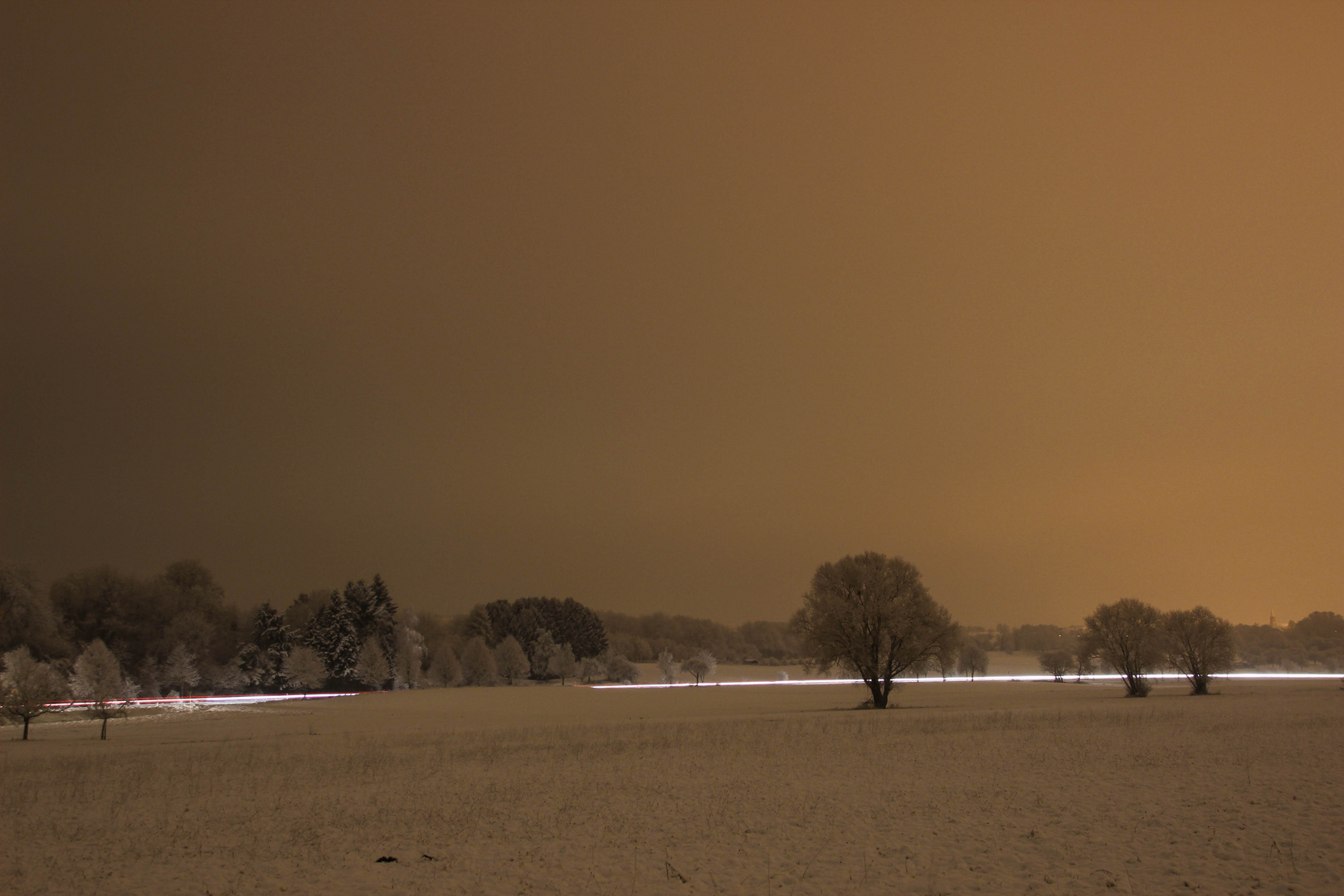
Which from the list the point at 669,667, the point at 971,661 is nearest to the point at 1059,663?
the point at 971,661

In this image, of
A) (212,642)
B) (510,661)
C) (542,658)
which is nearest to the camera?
(212,642)

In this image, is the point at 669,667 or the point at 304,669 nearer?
the point at 304,669

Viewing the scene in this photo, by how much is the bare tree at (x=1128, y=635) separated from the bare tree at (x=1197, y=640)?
107cm

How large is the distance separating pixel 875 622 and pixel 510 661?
8815 centimetres

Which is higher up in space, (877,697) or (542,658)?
(877,697)

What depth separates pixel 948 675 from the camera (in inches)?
5812

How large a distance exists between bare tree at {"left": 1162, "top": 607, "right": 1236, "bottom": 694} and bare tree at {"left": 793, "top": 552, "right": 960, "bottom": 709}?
82.0ft

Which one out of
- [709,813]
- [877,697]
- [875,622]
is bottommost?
[877,697]

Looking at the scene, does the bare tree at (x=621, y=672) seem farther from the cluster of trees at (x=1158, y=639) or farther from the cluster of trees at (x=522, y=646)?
the cluster of trees at (x=1158, y=639)

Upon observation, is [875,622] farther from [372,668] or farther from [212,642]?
[212,642]

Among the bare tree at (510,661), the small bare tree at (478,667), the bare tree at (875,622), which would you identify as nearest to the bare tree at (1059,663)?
the bare tree at (875,622)

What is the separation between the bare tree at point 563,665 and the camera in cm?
13238

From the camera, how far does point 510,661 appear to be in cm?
12588

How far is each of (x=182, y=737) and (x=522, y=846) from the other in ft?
95.3
